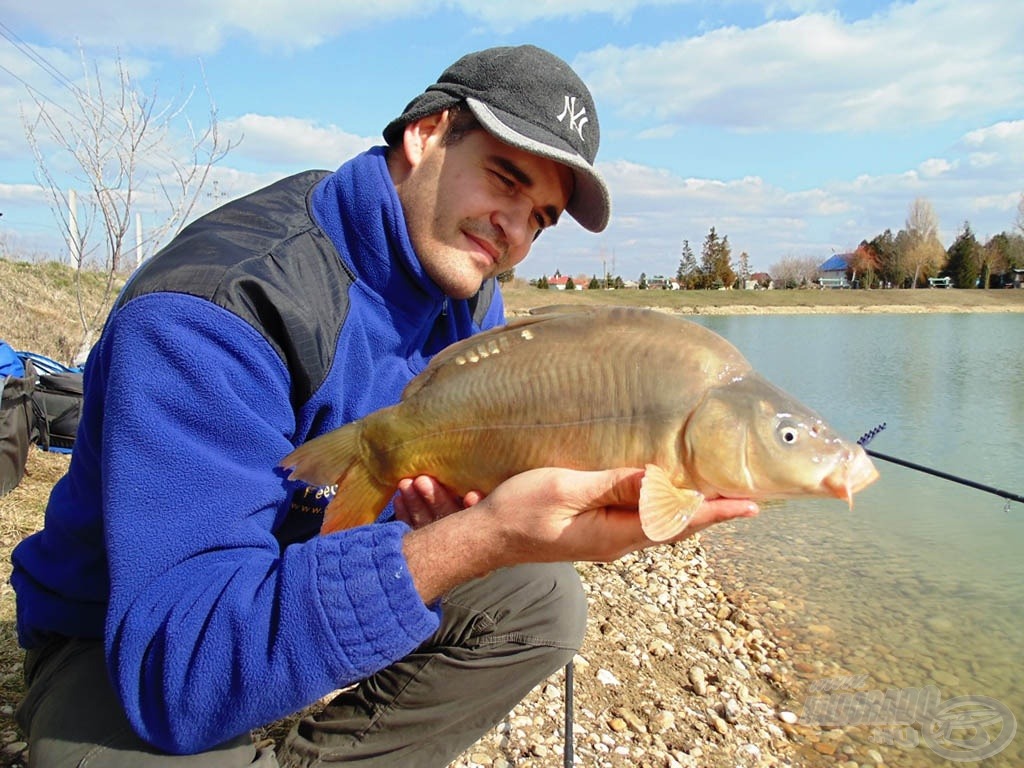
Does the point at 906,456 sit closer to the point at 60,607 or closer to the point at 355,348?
the point at 355,348

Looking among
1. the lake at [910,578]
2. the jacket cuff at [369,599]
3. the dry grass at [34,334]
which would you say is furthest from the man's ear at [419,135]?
the lake at [910,578]

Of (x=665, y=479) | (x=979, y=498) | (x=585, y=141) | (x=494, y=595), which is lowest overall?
(x=979, y=498)

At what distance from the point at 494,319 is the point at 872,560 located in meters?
3.94

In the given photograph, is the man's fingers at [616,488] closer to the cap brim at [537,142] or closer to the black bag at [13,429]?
the cap brim at [537,142]

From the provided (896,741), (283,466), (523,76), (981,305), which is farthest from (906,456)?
(981,305)

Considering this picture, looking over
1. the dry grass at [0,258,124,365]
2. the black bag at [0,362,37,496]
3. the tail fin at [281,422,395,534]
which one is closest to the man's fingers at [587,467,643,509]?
the tail fin at [281,422,395,534]

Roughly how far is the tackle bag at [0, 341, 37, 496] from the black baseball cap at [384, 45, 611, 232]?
10.2ft

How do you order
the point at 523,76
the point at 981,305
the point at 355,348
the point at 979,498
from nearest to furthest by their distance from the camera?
the point at 355,348 < the point at 523,76 < the point at 979,498 < the point at 981,305

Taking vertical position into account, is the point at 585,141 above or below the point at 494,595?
above

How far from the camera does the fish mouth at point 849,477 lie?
165cm

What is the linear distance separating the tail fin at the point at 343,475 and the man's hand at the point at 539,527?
301mm

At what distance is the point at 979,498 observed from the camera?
22.7ft

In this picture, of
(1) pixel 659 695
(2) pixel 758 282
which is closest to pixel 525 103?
(1) pixel 659 695

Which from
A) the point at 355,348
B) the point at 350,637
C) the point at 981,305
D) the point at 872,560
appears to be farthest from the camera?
the point at 981,305
